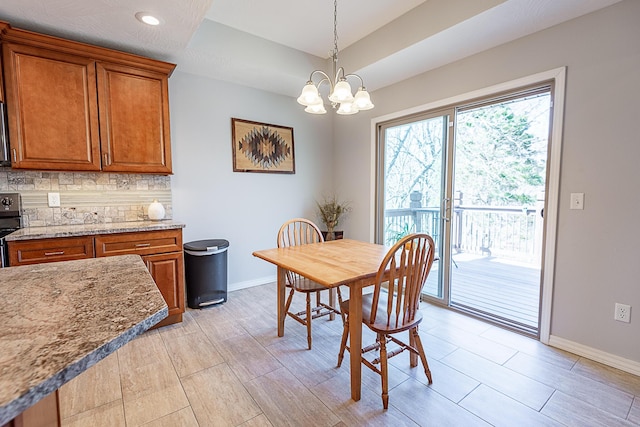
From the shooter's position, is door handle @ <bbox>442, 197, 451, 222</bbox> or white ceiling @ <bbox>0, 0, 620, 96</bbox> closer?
white ceiling @ <bbox>0, 0, 620, 96</bbox>

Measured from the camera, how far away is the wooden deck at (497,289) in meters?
2.83

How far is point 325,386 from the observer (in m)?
1.85

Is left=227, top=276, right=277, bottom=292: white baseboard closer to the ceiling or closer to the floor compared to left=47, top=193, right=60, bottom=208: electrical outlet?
closer to the floor

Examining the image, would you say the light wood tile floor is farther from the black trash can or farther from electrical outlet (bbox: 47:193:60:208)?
electrical outlet (bbox: 47:193:60:208)

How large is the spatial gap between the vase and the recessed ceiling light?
4.98 feet

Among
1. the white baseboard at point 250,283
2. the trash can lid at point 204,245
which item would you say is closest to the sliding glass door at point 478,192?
the white baseboard at point 250,283

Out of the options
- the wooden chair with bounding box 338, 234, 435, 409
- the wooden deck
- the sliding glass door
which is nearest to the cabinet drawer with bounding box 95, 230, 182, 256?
the wooden chair with bounding box 338, 234, 435, 409

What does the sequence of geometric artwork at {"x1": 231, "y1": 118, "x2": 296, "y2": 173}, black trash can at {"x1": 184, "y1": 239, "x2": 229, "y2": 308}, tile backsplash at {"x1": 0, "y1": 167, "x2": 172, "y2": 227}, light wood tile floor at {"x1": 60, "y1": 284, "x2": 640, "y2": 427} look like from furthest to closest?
geometric artwork at {"x1": 231, "y1": 118, "x2": 296, "y2": 173}, black trash can at {"x1": 184, "y1": 239, "x2": 229, "y2": 308}, tile backsplash at {"x1": 0, "y1": 167, "x2": 172, "y2": 227}, light wood tile floor at {"x1": 60, "y1": 284, "x2": 640, "y2": 427}

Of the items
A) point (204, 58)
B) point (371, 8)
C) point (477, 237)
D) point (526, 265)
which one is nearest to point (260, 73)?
point (204, 58)

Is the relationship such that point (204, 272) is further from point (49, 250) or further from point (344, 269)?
point (344, 269)

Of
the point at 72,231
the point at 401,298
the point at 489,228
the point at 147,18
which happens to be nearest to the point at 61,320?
the point at 401,298

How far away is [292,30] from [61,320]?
3084 mm

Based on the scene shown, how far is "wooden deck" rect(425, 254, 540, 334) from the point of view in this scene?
9.30 ft

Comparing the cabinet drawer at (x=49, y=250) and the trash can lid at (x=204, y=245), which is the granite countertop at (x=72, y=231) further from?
the trash can lid at (x=204, y=245)
